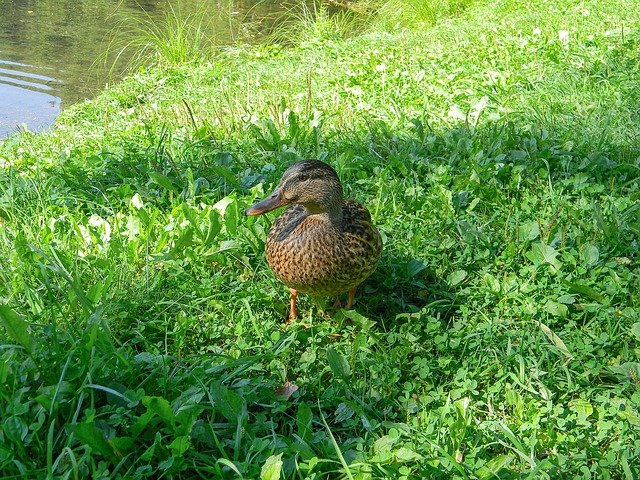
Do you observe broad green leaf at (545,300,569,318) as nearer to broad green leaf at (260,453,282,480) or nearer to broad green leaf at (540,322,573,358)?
broad green leaf at (540,322,573,358)

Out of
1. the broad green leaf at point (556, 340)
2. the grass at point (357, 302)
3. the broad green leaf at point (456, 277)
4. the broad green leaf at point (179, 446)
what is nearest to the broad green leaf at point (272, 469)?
the grass at point (357, 302)

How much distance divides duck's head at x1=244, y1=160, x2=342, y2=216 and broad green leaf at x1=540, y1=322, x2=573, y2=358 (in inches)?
42.5

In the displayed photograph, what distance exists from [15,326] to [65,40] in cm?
907

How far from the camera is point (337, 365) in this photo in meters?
2.73

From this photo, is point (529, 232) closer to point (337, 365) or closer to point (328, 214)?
point (328, 214)

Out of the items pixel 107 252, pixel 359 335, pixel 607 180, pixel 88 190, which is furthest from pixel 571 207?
pixel 88 190

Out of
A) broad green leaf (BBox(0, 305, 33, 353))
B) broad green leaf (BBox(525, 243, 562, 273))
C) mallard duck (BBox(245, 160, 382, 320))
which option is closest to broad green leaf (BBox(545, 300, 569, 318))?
broad green leaf (BBox(525, 243, 562, 273))

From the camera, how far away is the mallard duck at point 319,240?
9.78 ft

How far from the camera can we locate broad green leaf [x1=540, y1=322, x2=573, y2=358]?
282cm

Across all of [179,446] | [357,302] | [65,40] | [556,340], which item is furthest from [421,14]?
[179,446]

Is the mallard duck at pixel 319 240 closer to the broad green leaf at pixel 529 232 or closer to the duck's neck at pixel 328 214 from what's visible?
the duck's neck at pixel 328 214

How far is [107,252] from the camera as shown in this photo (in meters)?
3.25

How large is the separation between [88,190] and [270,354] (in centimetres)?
197

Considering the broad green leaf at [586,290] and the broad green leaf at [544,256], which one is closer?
the broad green leaf at [586,290]
